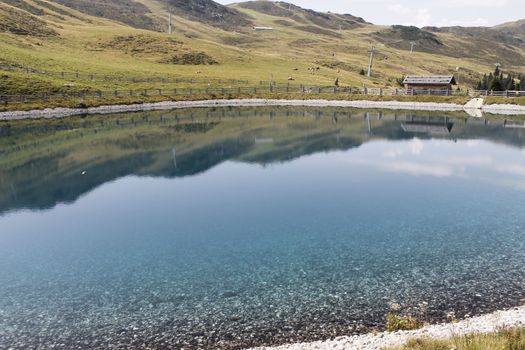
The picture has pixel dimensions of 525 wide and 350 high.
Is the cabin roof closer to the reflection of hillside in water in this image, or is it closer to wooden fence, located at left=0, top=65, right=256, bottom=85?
the reflection of hillside in water

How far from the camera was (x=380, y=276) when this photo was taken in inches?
964

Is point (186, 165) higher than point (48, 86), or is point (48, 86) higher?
point (48, 86)

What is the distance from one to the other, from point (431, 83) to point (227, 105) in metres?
57.3

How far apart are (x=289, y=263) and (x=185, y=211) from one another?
14.5 meters

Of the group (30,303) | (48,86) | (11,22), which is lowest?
(30,303)

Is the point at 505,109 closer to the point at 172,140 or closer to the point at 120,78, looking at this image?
the point at 172,140

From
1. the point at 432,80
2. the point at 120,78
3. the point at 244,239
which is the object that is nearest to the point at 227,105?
the point at 120,78

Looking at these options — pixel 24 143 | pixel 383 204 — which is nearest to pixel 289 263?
pixel 383 204

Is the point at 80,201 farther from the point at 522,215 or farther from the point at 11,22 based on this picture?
the point at 11,22

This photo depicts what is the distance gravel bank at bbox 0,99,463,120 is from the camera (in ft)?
308

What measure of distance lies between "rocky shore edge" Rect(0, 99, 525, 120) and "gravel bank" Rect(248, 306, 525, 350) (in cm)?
8852

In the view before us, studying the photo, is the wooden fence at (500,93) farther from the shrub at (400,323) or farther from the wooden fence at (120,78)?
the shrub at (400,323)

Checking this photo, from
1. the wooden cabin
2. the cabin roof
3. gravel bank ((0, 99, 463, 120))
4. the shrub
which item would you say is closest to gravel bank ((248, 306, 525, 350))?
the shrub

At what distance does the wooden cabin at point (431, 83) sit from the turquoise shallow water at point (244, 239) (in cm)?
6196
